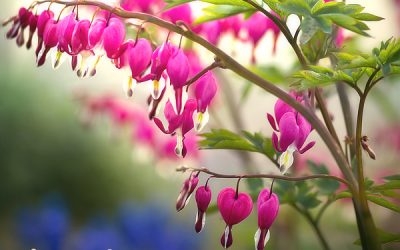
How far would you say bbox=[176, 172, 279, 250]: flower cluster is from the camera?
713 millimetres

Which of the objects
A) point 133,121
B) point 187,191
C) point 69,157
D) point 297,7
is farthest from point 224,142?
point 69,157

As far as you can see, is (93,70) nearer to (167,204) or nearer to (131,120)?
(131,120)

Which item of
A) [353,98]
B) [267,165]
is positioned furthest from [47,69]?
[353,98]

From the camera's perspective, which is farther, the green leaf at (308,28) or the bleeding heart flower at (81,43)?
the bleeding heart flower at (81,43)

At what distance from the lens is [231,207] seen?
28.9 inches

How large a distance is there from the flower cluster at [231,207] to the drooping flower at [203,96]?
0.07m

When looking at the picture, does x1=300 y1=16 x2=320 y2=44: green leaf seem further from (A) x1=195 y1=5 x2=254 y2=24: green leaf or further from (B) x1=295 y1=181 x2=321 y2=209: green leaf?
(B) x1=295 y1=181 x2=321 y2=209: green leaf

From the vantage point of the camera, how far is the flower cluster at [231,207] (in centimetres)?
71

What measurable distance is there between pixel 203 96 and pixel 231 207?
0.49ft

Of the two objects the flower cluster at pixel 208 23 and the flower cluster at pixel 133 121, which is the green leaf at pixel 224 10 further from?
the flower cluster at pixel 133 121

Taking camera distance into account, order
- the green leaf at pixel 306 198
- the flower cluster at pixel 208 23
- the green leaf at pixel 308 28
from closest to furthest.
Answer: the green leaf at pixel 308 28, the green leaf at pixel 306 198, the flower cluster at pixel 208 23

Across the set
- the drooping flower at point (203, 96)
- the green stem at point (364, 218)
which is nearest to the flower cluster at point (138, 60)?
the drooping flower at point (203, 96)

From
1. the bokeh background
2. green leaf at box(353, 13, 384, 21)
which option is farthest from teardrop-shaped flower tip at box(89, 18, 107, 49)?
the bokeh background

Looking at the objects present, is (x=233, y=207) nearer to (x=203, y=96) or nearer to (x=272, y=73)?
(x=203, y=96)
